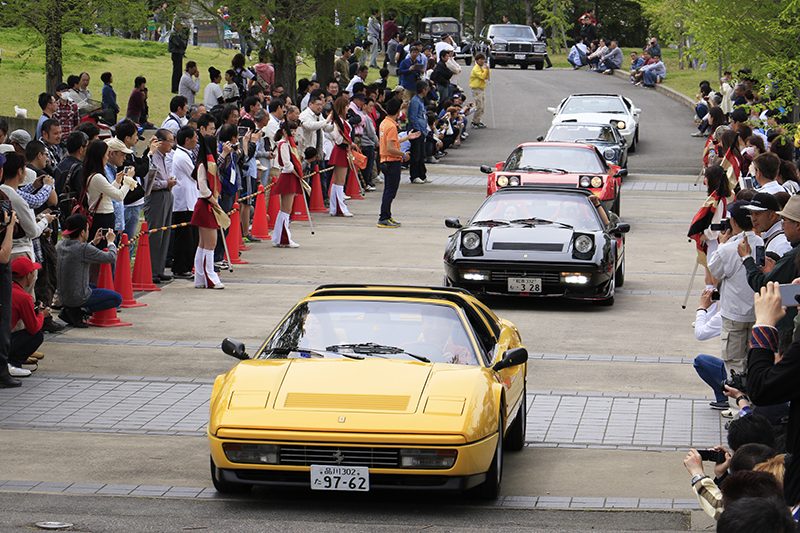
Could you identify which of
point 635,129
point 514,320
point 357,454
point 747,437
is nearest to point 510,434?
point 357,454

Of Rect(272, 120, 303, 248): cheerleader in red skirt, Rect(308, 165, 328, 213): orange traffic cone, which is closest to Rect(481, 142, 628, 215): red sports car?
Rect(272, 120, 303, 248): cheerleader in red skirt

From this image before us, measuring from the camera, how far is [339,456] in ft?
19.2

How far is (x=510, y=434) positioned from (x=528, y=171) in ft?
34.8

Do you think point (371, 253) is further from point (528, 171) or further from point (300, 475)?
point (300, 475)

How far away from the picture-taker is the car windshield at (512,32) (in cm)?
4938

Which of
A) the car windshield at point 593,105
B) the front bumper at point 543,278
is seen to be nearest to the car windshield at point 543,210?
the front bumper at point 543,278

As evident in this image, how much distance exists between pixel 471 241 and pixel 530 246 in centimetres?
73

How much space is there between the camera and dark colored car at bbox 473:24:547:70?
49094mm

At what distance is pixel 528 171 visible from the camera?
17.5m

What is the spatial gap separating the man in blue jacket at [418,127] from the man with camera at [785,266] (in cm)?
1665

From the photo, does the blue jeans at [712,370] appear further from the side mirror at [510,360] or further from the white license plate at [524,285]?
the white license plate at [524,285]

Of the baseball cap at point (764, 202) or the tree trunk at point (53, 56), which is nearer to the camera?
the baseball cap at point (764, 202)

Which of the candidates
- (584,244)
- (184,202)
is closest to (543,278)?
(584,244)

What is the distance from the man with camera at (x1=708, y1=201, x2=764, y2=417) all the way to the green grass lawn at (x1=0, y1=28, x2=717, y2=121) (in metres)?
20.6
